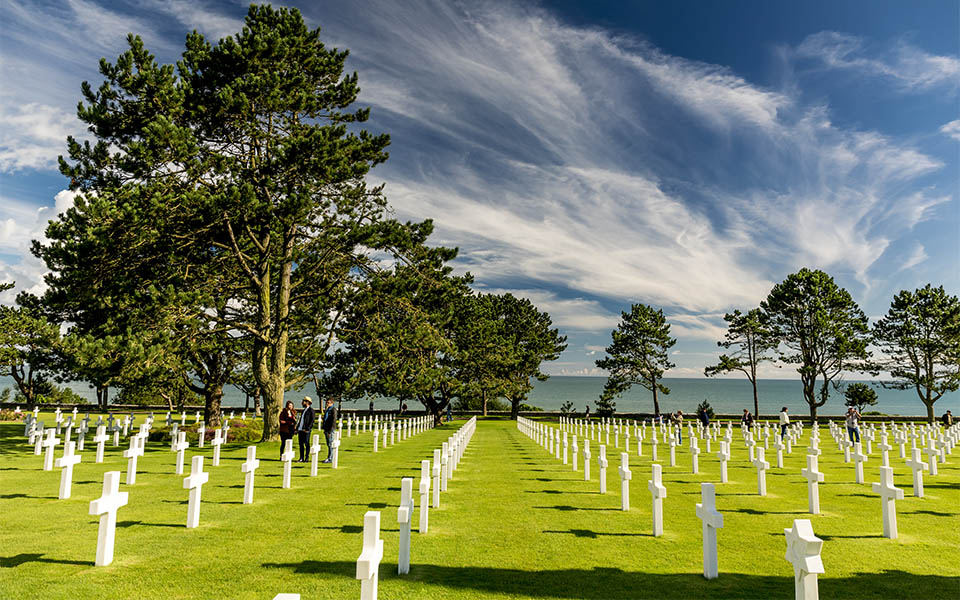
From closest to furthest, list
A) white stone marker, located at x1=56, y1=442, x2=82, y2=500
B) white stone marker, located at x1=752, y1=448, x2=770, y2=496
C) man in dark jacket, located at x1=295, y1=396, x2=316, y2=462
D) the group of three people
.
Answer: white stone marker, located at x1=56, y1=442, x2=82, y2=500 < white stone marker, located at x1=752, y1=448, x2=770, y2=496 < the group of three people < man in dark jacket, located at x1=295, y1=396, x2=316, y2=462

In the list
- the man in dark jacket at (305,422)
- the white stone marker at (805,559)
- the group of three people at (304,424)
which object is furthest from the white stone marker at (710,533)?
the man in dark jacket at (305,422)

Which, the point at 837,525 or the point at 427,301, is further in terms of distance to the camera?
the point at 427,301

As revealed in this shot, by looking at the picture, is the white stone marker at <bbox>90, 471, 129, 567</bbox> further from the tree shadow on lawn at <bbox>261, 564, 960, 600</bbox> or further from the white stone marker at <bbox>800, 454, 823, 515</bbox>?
the white stone marker at <bbox>800, 454, 823, 515</bbox>

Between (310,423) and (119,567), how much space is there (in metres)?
9.18

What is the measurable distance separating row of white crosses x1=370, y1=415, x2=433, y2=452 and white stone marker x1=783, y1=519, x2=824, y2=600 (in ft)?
53.4

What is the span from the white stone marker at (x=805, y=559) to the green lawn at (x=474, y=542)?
1.26m

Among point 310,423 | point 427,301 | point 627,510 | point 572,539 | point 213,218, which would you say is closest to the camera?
point 572,539

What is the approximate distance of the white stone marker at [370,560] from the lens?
3715 mm

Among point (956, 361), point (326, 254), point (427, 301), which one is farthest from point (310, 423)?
point (956, 361)

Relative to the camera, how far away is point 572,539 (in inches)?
279

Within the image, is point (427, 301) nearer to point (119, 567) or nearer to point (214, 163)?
point (214, 163)

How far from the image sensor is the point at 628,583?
17.6ft

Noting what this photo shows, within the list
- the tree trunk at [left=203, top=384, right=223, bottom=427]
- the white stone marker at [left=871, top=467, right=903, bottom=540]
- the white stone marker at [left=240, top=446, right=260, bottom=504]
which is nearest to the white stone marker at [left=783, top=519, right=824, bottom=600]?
the white stone marker at [left=871, top=467, right=903, bottom=540]

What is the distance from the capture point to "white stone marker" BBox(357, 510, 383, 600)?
12.2ft
